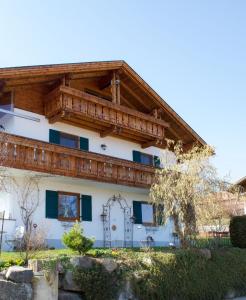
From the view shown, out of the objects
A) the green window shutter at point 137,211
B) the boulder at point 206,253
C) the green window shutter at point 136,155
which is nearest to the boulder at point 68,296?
the boulder at point 206,253

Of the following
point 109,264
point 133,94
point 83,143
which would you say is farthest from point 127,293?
point 133,94

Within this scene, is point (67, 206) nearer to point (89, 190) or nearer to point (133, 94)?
point (89, 190)

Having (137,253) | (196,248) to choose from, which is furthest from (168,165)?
(137,253)

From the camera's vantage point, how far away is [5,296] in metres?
8.85

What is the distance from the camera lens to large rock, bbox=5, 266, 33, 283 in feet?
29.7

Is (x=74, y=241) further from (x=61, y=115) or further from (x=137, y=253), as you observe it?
(x=61, y=115)

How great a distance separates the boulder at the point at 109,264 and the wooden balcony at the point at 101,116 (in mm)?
8596

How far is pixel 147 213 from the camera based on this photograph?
22.5m

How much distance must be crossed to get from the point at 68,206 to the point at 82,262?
8.18 m

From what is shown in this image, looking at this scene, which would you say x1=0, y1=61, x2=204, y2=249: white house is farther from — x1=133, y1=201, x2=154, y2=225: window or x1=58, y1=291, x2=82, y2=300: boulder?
x1=58, y1=291, x2=82, y2=300: boulder

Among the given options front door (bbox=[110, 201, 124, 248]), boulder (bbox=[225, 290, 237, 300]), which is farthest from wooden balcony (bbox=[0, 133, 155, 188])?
boulder (bbox=[225, 290, 237, 300])

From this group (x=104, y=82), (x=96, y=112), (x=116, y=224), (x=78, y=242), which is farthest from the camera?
(x=104, y=82)

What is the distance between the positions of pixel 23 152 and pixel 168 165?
546 centimetres

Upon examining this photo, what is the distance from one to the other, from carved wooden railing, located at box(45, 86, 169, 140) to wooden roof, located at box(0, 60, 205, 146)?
0.84 meters
